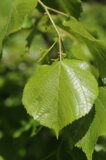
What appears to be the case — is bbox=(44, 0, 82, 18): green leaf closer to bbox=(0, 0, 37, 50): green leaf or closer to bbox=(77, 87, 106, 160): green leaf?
bbox=(0, 0, 37, 50): green leaf

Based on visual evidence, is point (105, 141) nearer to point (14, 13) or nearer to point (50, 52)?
point (50, 52)

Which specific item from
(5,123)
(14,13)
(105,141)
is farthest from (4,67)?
(14,13)

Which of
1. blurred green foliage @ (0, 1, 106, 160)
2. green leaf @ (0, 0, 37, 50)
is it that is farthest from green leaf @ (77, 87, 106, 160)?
green leaf @ (0, 0, 37, 50)

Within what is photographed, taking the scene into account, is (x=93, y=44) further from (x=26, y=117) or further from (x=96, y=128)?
(x=26, y=117)

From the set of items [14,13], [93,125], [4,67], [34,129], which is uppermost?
[14,13]

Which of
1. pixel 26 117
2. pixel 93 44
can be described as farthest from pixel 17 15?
pixel 26 117

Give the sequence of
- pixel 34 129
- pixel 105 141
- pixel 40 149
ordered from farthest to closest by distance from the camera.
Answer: pixel 40 149, pixel 34 129, pixel 105 141

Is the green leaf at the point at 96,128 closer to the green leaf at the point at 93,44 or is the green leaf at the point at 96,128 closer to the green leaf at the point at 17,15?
the green leaf at the point at 93,44
